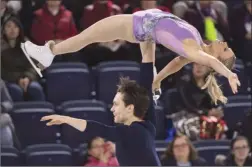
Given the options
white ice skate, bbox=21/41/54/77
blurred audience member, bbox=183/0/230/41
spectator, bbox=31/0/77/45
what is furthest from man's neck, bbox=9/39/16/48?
white ice skate, bbox=21/41/54/77

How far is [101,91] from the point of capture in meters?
9.91

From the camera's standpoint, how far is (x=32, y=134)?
949 centimetres

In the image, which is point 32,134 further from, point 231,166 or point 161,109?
point 231,166

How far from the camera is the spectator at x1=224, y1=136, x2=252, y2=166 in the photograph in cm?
895

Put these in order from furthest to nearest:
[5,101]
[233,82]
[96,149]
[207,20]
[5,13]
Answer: [207,20]
[5,13]
[5,101]
[96,149]
[233,82]

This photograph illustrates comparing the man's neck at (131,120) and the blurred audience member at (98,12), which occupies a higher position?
the blurred audience member at (98,12)

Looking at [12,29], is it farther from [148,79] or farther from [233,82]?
[233,82]

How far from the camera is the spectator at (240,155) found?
29.3 ft

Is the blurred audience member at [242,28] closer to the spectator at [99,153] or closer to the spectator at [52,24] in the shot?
the spectator at [52,24]

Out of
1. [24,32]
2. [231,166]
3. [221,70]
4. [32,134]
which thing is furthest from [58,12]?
[221,70]

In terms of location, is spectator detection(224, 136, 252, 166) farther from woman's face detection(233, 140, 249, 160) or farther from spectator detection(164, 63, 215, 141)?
spectator detection(164, 63, 215, 141)

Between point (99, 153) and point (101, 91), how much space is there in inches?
48.2

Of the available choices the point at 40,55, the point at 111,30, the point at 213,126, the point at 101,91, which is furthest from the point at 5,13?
the point at 111,30

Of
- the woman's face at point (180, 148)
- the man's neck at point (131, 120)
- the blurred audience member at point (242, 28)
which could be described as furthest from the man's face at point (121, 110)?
the blurred audience member at point (242, 28)
